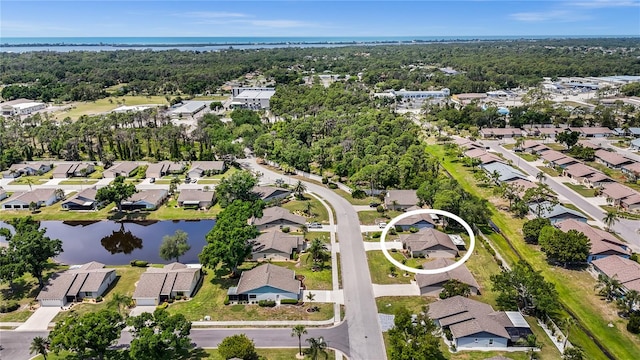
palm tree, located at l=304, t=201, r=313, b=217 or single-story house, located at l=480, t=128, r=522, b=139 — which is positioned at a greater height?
single-story house, located at l=480, t=128, r=522, b=139

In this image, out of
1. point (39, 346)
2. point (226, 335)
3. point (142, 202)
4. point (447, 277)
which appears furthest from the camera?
point (142, 202)

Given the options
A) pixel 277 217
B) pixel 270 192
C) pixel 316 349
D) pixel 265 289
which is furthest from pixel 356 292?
pixel 270 192

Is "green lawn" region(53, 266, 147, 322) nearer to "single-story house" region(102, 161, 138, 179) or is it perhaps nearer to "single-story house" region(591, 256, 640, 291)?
"single-story house" region(102, 161, 138, 179)

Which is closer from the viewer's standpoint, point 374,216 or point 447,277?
point 447,277

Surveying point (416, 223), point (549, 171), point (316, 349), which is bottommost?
point (416, 223)

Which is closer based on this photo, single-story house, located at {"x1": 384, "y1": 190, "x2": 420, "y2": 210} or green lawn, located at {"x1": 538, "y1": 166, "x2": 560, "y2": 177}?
single-story house, located at {"x1": 384, "y1": 190, "x2": 420, "y2": 210}

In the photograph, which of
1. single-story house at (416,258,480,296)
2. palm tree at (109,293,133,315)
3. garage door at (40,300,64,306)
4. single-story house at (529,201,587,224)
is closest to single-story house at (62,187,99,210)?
garage door at (40,300,64,306)

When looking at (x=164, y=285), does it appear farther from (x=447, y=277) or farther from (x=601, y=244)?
(x=601, y=244)

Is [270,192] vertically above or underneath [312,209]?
above

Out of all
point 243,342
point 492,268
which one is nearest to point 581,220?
point 492,268
